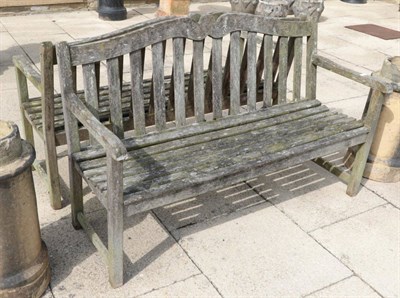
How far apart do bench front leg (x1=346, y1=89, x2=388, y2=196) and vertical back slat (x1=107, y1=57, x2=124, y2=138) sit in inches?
73.9

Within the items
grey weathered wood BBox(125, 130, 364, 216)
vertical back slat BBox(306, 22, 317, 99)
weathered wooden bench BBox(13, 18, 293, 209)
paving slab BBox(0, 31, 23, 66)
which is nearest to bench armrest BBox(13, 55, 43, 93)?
weathered wooden bench BBox(13, 18, 293, 209)

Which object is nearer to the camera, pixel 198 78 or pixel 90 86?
pixel 90 86

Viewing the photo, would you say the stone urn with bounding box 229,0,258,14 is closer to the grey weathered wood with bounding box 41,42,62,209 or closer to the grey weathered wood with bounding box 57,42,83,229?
the grey weathered wood with bounding box 41,42,62,209

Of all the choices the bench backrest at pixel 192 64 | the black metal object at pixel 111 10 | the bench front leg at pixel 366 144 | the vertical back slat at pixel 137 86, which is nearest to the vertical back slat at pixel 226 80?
the bench backrest at pixel 192 64

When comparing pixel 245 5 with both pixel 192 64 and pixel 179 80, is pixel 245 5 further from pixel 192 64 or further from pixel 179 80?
pixel 179 80

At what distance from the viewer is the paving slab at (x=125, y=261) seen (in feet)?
9.24

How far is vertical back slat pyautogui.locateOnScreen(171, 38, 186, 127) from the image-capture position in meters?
3.19

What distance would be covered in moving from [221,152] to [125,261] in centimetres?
93

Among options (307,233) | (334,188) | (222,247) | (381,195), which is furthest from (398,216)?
(222,247)

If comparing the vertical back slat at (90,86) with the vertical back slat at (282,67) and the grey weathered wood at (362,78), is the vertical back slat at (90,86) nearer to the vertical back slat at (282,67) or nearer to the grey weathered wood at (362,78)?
the vertical back slat at (282,67)

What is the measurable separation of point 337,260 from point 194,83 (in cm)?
154

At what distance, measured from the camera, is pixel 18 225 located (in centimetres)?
246

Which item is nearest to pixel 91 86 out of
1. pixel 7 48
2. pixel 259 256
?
pixel 259 256

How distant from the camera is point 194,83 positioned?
3.36 meters
